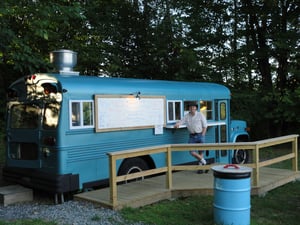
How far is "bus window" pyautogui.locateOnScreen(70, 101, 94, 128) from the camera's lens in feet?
21.4

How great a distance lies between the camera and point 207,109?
951 cm

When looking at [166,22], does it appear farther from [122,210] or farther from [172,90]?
[122,210]

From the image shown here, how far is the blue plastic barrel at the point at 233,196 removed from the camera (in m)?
5.12

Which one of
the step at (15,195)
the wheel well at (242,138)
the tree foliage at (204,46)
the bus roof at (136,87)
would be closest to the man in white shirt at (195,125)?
the bus roof at (136,87)

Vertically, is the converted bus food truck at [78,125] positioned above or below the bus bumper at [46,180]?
above

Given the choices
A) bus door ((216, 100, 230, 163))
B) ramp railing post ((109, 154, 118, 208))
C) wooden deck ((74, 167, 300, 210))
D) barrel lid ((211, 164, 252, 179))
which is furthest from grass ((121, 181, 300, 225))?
bus door ((216, 100, 230, 163))

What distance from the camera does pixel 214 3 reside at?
17.5m

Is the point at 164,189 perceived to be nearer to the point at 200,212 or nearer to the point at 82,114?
the point at 200,212

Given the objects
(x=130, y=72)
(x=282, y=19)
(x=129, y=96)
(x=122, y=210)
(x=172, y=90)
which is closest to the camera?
(x=122, y=210)

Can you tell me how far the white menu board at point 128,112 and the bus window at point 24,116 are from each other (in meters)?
1.14

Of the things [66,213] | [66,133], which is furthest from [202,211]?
[66,133]

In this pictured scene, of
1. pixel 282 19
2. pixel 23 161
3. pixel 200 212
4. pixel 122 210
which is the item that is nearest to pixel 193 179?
pixel 200 212

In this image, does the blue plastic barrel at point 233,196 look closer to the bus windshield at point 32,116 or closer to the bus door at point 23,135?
the bus windshield at point 32,116

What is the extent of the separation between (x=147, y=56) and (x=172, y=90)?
30.6ft
